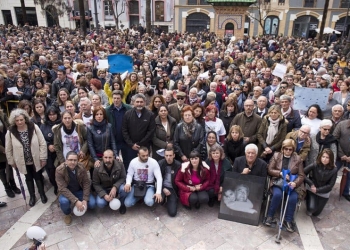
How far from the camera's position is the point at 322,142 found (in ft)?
16.6

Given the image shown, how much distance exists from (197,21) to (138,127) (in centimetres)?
3883

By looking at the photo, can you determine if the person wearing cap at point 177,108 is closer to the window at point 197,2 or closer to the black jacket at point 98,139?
the black jacket at point 98,139

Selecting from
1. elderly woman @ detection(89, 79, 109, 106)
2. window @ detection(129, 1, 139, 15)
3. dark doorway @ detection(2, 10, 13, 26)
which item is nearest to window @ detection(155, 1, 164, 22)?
window @ detection(129, 1, 139, 15)

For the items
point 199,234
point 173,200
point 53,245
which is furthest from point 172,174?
point 53,245

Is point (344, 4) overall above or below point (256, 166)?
above

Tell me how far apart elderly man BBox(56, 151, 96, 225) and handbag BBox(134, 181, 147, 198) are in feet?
2.27

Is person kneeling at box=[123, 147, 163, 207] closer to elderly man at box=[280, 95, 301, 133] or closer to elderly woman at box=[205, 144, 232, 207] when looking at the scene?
elderly woman at box=[205, 144, 232, 207]

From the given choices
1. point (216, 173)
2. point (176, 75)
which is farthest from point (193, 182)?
point (176, 75)

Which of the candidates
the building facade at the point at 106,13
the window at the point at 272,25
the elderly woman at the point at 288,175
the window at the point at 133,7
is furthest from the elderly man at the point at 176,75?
the window at the point at 133,7

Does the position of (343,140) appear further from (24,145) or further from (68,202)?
(24,145)

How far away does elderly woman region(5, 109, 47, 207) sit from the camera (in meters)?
4.67

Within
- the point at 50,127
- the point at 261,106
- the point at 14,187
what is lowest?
the point at 14,187

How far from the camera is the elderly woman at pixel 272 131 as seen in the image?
5332 millimetres

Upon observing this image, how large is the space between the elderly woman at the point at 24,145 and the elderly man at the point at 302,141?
4.20 metres
